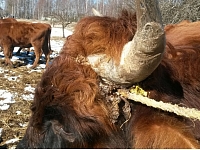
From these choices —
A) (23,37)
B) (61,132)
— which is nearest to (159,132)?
(61,132)

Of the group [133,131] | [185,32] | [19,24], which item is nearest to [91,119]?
[133,131]

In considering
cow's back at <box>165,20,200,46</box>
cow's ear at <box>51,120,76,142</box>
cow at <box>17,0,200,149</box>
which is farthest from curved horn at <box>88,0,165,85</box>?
cow's back at <box>165,20,200,46</box>

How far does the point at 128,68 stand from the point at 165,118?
408 mm

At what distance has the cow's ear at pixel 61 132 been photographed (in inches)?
75.4

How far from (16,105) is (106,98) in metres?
6.06

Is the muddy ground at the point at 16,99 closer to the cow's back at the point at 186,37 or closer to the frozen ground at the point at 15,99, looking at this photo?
the frozen ground at the point at 15,99

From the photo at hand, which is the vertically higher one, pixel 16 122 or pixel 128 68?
pixel 128 68

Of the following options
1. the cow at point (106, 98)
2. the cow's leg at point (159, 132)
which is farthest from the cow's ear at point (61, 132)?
the cow's leg at point (159, 132)

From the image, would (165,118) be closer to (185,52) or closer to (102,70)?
(102,70)

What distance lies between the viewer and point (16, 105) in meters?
7.77

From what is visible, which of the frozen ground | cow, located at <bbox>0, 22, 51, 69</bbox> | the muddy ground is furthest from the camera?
cow, located at <bbox>0, 22, 51, 69</bbox>

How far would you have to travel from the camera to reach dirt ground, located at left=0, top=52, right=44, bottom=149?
5.79m

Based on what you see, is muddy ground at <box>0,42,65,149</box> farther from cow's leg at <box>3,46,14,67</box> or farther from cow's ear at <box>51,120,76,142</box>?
cow's ear at <box>51,120,76,142</box>

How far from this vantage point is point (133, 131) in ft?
6.76
